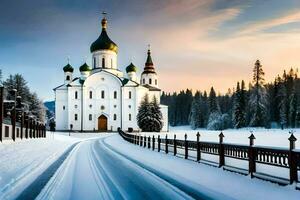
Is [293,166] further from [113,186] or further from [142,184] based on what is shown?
[113,186]

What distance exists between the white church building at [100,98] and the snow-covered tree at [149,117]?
8.83m

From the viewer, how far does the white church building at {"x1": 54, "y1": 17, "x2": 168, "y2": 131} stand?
307 feet

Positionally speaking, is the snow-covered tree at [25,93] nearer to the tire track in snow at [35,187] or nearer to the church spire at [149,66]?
the church spire at [149,66]

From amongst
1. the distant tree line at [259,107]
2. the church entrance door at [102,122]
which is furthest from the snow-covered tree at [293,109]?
the church entrance door at [102,122]

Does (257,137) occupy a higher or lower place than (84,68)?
lower

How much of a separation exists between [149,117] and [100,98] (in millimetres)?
16138

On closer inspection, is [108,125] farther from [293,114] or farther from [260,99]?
[293,114]

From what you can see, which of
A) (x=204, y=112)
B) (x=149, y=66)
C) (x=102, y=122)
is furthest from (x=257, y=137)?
(x=204, y=112)

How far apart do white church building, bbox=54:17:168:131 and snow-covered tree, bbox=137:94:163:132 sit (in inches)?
348

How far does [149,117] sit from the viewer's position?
83812 mm

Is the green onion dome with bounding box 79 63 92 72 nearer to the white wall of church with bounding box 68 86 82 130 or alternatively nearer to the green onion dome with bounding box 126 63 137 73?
the white wall of church with bounding box 68 86 82 130

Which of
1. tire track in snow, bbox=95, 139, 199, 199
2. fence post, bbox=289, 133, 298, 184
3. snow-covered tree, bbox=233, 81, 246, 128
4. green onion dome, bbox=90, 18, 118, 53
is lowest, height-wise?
tire track in snow, bbox=95, 139, 199, 199

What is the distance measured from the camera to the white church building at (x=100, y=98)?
307 ft

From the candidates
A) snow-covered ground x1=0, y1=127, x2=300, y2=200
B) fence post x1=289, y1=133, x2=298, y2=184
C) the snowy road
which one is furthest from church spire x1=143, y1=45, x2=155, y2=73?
fence post x1=289, y1=133, x2=298, y2=184
